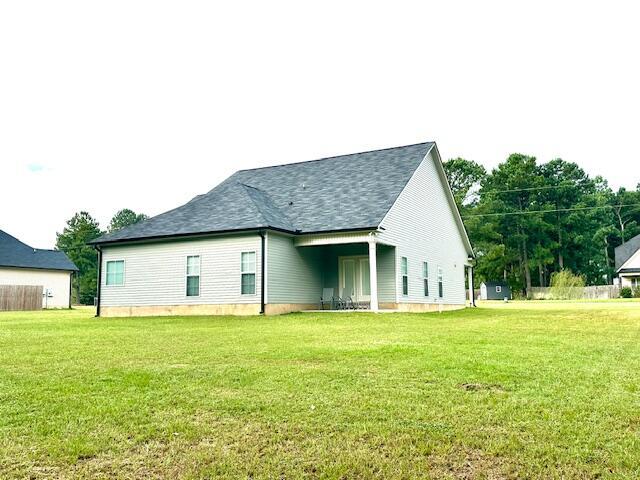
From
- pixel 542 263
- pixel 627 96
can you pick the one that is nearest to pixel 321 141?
pixel 627 96

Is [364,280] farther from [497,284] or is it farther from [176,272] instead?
[497,284]

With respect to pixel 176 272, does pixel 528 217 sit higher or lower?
higher

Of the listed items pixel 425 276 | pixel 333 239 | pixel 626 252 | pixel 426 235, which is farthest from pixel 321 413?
pixel 626 252

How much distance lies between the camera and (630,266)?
4894cm

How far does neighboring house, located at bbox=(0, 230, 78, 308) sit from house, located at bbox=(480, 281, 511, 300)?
39.9 meters

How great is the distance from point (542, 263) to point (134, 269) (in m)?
46.7

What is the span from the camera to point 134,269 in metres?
20.5

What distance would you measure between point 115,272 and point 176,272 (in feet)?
10.3

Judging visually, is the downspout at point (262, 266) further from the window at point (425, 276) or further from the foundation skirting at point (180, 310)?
the window at point (425, 276)

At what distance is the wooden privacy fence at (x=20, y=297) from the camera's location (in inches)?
1391

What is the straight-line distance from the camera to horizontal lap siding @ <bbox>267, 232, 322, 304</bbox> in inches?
714

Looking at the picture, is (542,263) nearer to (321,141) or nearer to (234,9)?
(321,141)

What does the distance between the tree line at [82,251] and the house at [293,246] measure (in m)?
42.2

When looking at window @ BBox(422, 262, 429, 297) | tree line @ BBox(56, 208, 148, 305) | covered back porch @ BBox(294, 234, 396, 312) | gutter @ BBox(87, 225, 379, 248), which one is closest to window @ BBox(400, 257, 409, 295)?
covered back porch @ BBox(294, 234, 396, 312)
